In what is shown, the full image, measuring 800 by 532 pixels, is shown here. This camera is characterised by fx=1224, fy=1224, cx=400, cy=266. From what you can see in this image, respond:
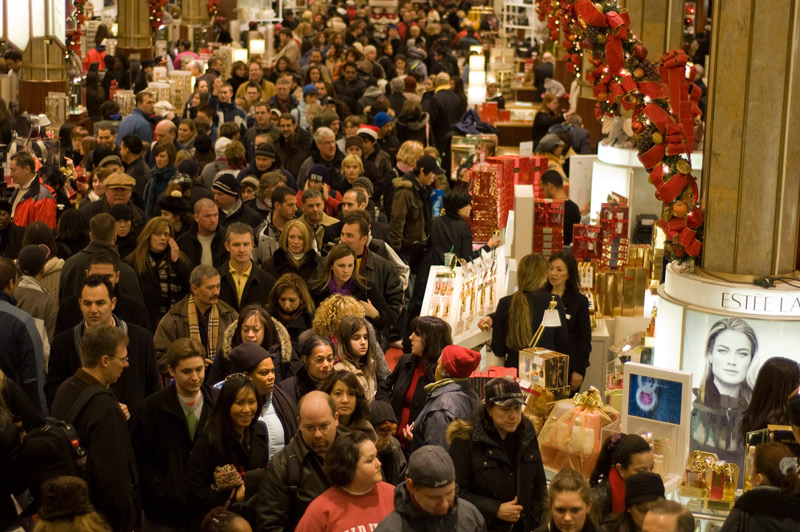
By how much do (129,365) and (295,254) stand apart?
204cm

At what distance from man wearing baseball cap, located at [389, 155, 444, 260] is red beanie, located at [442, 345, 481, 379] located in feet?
13.2

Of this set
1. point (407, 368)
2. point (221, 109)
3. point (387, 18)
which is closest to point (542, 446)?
point (407, 368)

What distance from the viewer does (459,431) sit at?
512 cm

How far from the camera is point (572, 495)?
4340 millimetres

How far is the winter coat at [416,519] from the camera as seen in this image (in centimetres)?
423

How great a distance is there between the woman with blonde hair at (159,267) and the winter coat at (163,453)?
2341 mm

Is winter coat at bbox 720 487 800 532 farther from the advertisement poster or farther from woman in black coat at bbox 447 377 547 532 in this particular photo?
the advertisement poster

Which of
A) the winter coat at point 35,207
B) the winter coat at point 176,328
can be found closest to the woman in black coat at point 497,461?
the winter coat at point 176,328

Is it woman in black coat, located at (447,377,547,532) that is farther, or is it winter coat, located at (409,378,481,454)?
winter coat, located at (409,378,481,454)

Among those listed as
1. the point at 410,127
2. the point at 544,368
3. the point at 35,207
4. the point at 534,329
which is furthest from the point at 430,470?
the point at 410,127

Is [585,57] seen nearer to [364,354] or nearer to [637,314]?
[637,314]

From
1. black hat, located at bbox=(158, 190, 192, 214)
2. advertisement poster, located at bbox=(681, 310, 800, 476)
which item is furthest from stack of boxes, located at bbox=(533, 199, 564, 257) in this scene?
black hat, located at bbox=(158, 190, 192, 214)

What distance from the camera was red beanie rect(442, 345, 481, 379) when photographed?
5586 millimetres

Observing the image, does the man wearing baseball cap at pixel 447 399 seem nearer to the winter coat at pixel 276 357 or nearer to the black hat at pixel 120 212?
the winter coat at pixel 276 357
